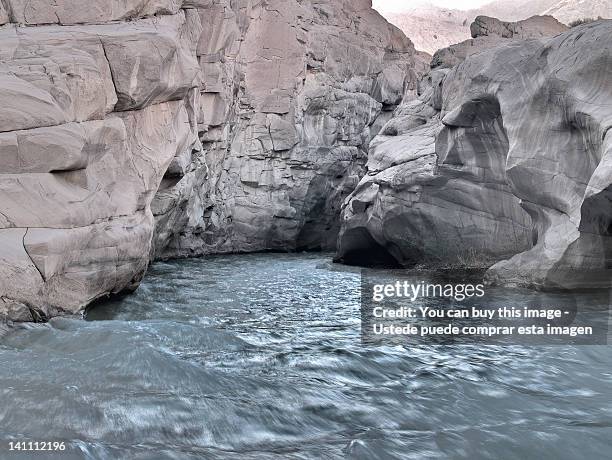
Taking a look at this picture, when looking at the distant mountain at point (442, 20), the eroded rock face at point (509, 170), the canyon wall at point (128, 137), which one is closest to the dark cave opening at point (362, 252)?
the eroded rock face at point (509, 170)

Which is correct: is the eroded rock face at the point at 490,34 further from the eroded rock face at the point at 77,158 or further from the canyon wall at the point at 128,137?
the eroded rock face at the point at 77,158

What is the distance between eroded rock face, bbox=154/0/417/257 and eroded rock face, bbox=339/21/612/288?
7738mm

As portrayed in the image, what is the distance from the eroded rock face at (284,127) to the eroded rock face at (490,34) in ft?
24.6

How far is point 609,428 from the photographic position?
5.18 m

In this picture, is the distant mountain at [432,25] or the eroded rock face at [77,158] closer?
the eroded rock face at [77,158]

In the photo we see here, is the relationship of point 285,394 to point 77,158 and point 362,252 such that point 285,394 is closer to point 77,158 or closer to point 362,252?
point 77,158

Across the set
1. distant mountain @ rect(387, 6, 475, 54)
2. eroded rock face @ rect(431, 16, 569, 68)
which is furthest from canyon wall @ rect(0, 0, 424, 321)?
distant mountain @ rect(387, 6, 475, 54)

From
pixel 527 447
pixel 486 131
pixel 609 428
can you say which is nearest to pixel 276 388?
pixel 527 447

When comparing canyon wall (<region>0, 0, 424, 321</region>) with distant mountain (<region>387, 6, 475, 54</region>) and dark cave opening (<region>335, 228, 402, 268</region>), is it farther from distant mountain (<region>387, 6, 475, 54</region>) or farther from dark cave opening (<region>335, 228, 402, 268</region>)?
distant mountain (<region>387, 6, 475, 54</region>)

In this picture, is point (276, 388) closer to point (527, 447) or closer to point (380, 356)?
point (380, 356)

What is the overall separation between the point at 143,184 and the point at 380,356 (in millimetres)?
7052

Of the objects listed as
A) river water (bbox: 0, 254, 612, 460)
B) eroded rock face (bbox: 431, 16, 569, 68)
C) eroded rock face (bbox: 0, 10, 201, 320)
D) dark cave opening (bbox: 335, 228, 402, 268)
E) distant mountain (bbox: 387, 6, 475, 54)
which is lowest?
river water (bbox: 0, 254, 612, 460)

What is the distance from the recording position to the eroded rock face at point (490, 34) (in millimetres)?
24969

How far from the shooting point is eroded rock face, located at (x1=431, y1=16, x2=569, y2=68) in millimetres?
24969
